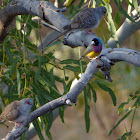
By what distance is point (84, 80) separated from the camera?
1612 millimetres

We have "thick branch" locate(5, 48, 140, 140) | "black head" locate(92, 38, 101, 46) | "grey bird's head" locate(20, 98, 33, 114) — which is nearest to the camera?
"thick branch" locate(5, 48, 140, 140)

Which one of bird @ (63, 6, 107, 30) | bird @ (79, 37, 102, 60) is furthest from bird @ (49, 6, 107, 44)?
bird @ (79, 37, 102, 60)

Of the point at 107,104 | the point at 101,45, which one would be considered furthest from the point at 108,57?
the point at 107,104

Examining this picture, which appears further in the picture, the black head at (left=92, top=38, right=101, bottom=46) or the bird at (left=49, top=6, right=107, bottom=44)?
the bird at (left=49, top=6, right=107, bottom=44)

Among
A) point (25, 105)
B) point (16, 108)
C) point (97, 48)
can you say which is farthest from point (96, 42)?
point (16, 108)

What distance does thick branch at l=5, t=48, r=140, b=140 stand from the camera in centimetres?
153

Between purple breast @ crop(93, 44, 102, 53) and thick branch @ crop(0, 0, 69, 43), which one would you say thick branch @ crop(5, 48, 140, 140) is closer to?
purple breast @ crop(93, 44, 102, 53)

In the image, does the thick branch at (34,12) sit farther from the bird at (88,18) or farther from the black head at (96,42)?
the bird at (88,18)

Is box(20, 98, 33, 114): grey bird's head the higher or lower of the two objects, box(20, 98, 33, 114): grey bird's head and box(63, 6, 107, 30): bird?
the lower

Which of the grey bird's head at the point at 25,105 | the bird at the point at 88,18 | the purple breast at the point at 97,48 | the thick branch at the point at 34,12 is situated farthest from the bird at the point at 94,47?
the grey bird's head at the point at 25,105

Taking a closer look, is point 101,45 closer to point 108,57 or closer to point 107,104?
point 108,57

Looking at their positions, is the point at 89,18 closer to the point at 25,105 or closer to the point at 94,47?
the point at 94,47

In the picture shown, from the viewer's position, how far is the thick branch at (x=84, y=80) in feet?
5.02

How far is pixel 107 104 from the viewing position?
7.75 meters
